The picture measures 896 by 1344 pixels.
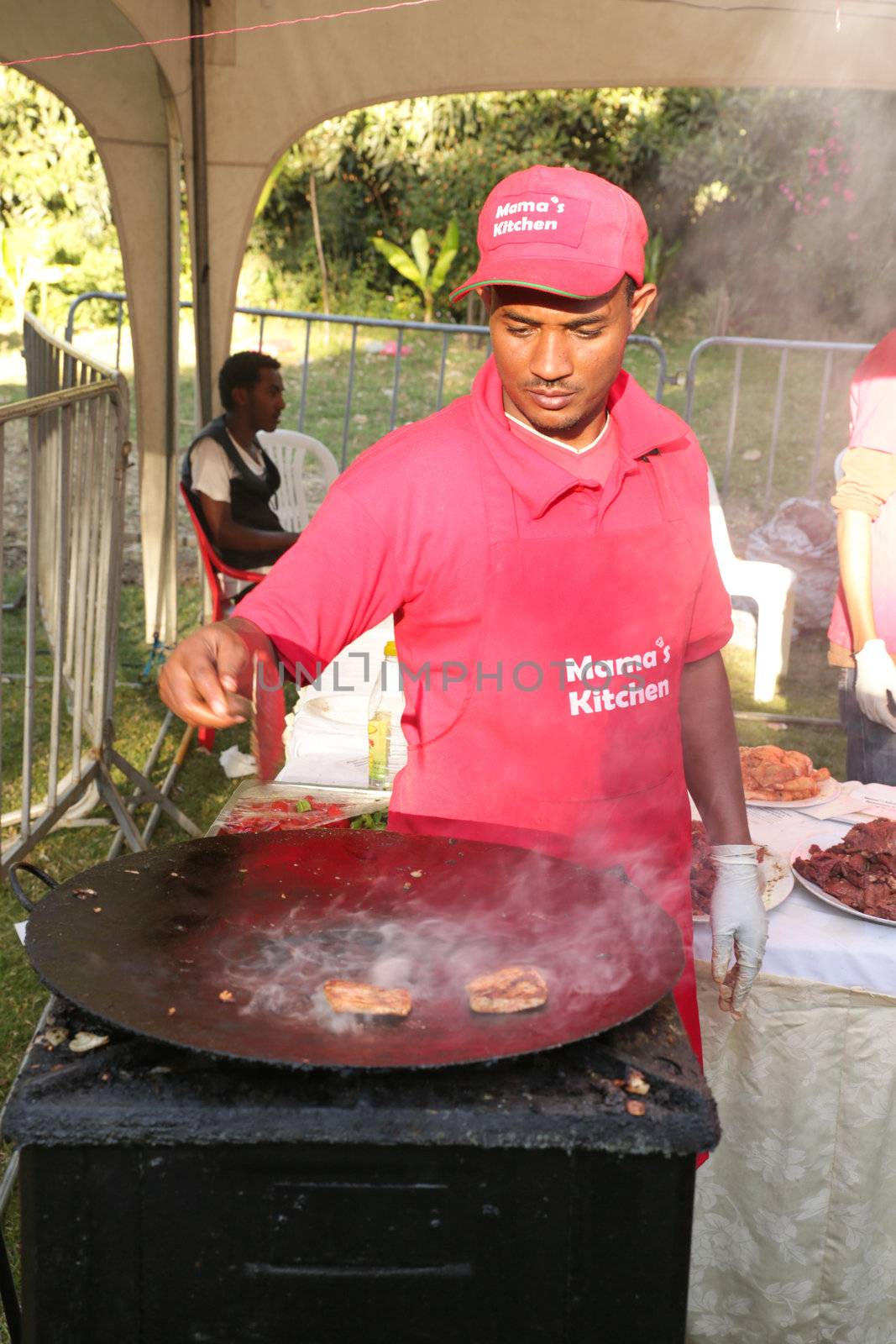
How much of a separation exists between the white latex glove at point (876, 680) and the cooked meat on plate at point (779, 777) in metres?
0.26

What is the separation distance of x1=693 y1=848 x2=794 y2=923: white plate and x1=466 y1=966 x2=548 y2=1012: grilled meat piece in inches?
40.8

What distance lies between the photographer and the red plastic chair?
597cm

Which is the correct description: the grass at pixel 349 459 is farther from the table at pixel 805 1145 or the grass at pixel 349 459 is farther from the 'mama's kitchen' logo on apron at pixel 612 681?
the 'mama's kitchen' logo on apron at pixel 612 681

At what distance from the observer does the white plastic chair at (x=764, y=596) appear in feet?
22.0

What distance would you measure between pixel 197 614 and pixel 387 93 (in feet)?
12.7

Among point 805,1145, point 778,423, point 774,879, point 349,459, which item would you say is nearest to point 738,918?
point 774,879

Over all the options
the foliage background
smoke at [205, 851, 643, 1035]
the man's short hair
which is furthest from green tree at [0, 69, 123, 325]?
smoke at [205, 851, 643, 1035]


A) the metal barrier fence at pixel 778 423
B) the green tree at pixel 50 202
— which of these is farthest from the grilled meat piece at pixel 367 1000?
the green tree at pixel 50 202

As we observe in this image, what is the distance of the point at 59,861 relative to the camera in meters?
5.06

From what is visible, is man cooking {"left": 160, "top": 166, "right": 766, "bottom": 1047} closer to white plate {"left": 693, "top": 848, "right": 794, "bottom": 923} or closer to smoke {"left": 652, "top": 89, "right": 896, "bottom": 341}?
white plate {"left": 693, "top": 848, "right": 794, "bottom": 923}

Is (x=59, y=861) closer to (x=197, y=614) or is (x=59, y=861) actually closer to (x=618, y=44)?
(x=197, y=614)

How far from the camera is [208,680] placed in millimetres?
1706

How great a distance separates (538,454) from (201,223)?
4036 mm

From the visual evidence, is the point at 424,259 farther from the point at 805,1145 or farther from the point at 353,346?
the point at 805,1145
